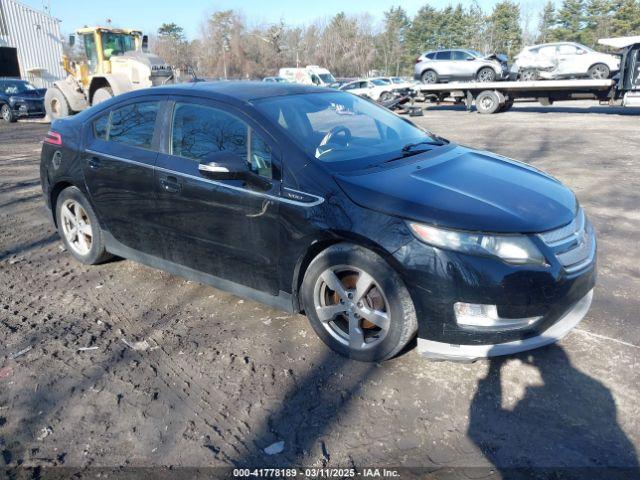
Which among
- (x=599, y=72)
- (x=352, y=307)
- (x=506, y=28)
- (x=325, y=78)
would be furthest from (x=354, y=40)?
(x=352, y=307)

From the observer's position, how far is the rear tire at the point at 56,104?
1800cm

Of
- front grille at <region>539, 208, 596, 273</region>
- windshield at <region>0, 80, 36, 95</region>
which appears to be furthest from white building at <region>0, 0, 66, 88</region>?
front grille at <region>539, 208, 596, 273</region>

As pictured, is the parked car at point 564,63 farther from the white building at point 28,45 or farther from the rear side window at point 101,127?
the white building at point 28,45

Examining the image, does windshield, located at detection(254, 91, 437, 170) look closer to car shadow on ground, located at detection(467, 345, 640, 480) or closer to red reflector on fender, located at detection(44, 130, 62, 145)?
car shadow on ground, located at detection(467, 345, 640, 480)

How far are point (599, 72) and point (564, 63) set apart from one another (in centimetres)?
129

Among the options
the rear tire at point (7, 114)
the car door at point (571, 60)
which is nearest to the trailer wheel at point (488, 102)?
the car door at point (571, 60)

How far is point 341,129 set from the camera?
3.75m

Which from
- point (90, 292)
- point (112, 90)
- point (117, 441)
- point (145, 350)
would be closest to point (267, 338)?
point (145, 350)

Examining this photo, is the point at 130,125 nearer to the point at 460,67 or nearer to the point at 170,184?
the point at 170,184

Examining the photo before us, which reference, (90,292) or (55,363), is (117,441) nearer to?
(55,363)

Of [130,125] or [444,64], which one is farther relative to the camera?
[444,64]

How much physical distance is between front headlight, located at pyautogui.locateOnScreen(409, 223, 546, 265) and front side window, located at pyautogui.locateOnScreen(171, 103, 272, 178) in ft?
3.92

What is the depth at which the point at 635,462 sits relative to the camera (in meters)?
2.36

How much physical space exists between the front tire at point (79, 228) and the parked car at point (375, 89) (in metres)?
23.1
